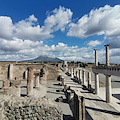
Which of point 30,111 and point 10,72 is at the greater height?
point 30,111

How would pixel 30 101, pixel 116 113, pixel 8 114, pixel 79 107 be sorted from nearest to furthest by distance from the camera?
pixel 8 114, pixel 30 101, pixel 79 107, pixel 116 113

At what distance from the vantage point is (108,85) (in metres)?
8.61

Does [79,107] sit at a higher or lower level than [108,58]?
lower

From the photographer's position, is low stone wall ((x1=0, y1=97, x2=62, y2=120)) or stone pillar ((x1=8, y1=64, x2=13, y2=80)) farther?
stone pillar ((x1=8, y1=64, x2=13, y2=80))

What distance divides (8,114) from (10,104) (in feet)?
1.35

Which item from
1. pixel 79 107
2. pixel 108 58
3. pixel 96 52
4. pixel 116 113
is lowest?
pixel 116 113

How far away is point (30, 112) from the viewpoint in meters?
4.38

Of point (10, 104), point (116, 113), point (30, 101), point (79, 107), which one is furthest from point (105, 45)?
point (10, 104)

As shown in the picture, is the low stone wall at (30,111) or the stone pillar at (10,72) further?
the stone pillar at (10,72)

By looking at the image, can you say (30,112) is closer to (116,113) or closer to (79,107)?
(79,107)

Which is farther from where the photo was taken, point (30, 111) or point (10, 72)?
point (10, 72)

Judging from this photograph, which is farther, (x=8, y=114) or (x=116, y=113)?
(x=116, y=113)

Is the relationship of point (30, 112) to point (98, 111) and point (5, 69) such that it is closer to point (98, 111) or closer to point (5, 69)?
point (98, 111)

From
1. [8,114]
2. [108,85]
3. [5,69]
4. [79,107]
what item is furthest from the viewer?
[5,69]
